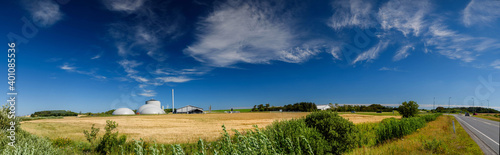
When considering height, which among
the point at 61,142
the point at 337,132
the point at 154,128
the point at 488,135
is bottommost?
the point at 154,128

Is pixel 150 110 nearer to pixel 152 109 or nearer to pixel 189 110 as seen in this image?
pixel 152 109

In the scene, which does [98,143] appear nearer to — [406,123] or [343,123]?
[343,123]

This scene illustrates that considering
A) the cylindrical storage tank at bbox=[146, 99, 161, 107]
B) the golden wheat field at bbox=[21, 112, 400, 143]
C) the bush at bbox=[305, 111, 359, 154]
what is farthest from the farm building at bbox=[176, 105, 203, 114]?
the bush at bbox=[305, 111, 359, 154]

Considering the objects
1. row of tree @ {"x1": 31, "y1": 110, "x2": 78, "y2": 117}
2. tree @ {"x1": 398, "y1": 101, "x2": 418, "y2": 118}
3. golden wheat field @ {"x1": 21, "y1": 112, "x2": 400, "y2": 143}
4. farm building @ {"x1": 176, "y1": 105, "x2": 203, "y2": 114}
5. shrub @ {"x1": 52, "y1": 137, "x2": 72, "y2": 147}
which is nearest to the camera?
shrub @ {"x1": 52, "y1": 137, "x2": 72, "y2": 147}

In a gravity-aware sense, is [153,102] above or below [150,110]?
above

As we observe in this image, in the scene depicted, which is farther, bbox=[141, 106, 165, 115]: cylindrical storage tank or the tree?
bbox=[141, 106, 165, 115]: cylindrical storage tank

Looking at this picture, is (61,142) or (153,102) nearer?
(61,142)

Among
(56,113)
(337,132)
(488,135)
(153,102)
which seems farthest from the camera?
(153,102)

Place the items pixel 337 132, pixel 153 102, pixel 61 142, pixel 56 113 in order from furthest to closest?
pixel 153 102, pixel 56 113, pixel 61 142, pixel 337 132

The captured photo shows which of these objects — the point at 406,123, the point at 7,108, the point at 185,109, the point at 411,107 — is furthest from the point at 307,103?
the point at 7,108

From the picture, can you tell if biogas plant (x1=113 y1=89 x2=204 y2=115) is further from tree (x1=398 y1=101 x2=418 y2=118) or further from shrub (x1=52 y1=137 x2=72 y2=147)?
tree (x1=398 y1=101 x2=418 y2=118)

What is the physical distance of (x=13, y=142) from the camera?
26.5 feet

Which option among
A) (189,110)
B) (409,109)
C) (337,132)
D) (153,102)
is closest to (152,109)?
(153,102)

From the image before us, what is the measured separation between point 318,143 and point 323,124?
5.79ft
